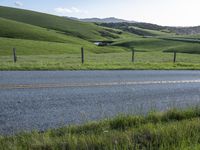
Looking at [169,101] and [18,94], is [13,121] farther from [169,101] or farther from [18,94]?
[169,101]

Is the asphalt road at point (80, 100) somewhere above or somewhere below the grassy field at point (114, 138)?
below

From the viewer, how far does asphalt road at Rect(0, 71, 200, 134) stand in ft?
24.5

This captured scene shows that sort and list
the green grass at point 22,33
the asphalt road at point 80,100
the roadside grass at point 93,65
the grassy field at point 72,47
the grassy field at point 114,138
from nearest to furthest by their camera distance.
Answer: the grassy field at point 114,138
the asphalt road at point 80,100
the roadside grass at point 93,65
the grassy field at point 72,47
the green grass at point 22,33

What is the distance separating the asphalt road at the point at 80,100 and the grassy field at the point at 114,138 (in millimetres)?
918

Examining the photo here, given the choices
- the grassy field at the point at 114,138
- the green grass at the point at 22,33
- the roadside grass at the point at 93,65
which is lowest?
the roadside grass at the point at 93,65

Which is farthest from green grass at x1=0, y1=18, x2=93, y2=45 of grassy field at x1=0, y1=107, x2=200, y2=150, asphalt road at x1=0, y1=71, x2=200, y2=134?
grassy field at x1=0, y1=107, x2=200, y2=150

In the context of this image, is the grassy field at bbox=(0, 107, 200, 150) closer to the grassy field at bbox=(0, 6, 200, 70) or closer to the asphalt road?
the asphalt road

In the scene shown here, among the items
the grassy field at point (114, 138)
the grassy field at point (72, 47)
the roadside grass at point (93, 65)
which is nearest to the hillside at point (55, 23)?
the grassy field at point (72, 47)

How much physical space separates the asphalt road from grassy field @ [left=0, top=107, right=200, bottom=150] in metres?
0.92

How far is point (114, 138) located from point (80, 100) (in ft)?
14.5

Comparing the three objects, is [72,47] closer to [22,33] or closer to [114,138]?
[22,33]

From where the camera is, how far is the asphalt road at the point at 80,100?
748 cm

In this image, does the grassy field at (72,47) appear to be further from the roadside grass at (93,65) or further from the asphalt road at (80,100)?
the asphalt road at (80,100)

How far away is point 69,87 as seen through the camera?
11.7 m
